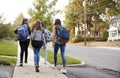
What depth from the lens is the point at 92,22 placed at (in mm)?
84000

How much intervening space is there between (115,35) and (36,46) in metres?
76.2

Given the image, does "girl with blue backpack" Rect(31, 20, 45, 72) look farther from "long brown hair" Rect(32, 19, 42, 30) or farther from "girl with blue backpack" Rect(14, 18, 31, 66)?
"girl with blue backpack" Rect(14, 18, 31, 66)

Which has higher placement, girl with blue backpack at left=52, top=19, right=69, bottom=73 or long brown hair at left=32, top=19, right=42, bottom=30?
long brown hair at left=32, top=19, right=42, bottom=30

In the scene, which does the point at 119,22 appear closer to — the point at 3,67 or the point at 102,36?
the point at 102,36

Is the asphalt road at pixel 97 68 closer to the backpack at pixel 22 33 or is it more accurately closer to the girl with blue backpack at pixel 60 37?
the girl with blue backpack at pixel 60 37

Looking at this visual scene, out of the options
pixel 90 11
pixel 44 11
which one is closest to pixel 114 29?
pixel 90 11

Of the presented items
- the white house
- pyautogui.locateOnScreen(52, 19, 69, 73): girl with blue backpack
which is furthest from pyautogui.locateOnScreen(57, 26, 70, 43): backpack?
the white house

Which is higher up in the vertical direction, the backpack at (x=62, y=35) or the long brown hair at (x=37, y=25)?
the long brown hair at (x=37, y=25)

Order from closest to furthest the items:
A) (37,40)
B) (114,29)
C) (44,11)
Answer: (37,40)
(44,11)
(114,29)

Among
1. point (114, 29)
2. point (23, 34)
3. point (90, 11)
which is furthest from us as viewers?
point (114, 29)

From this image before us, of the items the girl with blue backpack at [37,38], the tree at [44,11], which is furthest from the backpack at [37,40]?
the tree at [44,11]

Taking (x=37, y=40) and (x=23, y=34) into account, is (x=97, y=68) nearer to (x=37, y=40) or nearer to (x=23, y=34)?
(x=23, y=34)

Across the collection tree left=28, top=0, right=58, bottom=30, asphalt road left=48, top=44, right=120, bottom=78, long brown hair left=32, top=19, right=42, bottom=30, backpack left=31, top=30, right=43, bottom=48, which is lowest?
asphalt road left=48, top=44, right=120, bottom=78

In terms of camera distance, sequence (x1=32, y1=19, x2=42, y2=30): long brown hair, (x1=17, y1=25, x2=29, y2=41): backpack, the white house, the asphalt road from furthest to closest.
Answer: the white house < (x1=17, y1=25, x2=29, y2=41): backpack < the asphalt road < (x1=32, y1=19, x2=42, y2=30): long brown hair
